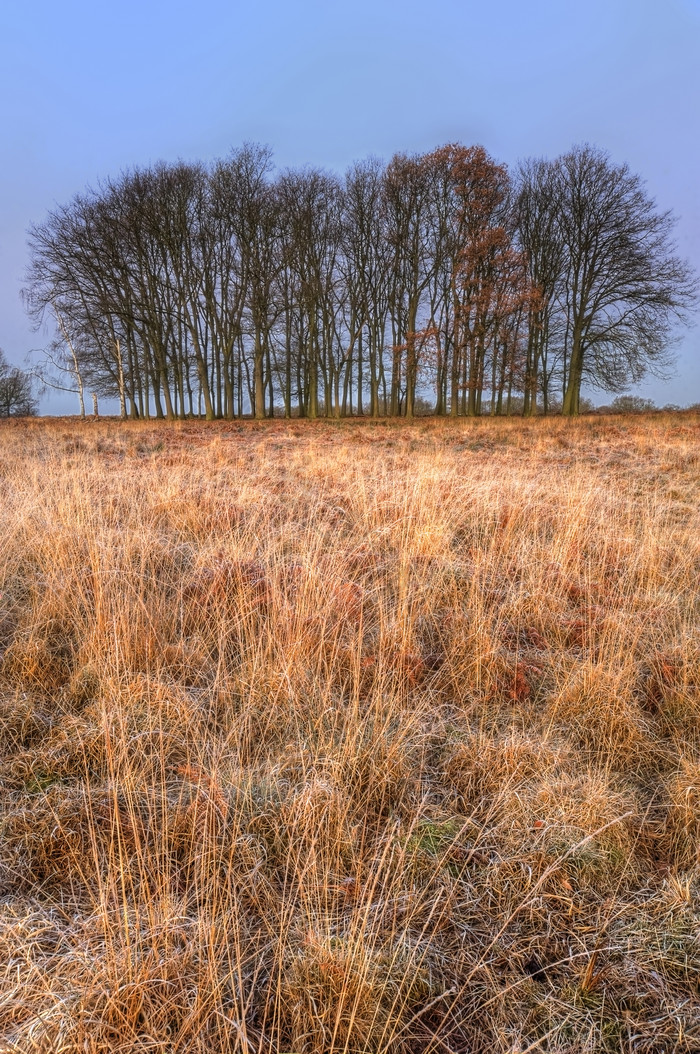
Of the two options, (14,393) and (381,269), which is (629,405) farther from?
(14,393)

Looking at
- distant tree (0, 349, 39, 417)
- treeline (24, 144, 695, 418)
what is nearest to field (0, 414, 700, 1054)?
treeline (24, 144, 695, 418)

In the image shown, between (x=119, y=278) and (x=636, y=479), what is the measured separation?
27148mm

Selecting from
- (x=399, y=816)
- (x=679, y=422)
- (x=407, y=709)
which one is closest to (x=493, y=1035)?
(x=399, y=816)

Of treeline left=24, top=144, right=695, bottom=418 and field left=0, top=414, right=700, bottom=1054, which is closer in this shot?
field left=0, top=414, right=700, bottom=1054

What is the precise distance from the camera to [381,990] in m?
1.33

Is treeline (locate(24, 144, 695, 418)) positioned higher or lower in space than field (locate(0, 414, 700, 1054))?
higher

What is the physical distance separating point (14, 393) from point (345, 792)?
5782 cm

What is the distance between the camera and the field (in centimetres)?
133

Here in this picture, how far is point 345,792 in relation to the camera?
1.93 m

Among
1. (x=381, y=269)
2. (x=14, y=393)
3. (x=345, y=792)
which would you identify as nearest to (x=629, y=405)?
(x=381, y=269)

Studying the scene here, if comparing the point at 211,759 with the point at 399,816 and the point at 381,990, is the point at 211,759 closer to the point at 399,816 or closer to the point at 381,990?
the point at 399,816

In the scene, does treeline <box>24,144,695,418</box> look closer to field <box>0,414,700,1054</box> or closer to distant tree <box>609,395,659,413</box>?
distant tree <box>609,395,659,413</box>

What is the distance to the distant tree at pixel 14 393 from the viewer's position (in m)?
47.9

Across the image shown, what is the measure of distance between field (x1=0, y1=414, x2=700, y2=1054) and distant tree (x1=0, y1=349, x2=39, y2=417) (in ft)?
175
